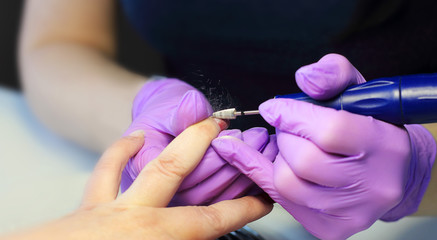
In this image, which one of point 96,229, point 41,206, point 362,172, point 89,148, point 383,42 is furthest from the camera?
point 89,148

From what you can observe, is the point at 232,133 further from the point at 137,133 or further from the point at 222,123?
the point at 137,133

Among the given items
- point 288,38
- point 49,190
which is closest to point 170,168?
point 49,190

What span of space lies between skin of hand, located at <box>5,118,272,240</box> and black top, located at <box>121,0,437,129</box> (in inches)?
6.5

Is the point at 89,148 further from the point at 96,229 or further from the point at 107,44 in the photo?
the point at 96,229

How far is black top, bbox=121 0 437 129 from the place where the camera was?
717 millimetres

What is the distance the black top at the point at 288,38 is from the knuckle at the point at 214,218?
0.22 metres

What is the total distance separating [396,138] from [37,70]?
2.89 feet

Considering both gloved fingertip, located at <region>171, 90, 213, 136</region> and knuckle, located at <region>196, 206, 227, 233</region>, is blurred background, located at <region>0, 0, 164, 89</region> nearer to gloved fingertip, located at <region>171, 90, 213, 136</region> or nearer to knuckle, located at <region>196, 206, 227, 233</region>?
gloved fingertip, located at <region>171, 90, 213, 136</region>

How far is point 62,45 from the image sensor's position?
3.29 ft

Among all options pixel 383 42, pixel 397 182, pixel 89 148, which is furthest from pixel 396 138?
pixel 89 148

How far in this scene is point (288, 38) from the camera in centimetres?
81

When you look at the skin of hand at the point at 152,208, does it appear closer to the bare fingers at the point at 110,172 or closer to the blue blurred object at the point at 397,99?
the bare fingers at the point at 110,172

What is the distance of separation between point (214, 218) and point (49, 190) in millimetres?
379

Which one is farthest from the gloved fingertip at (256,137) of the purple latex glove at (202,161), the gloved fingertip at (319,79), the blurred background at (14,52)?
the blurred background at (14,52)
